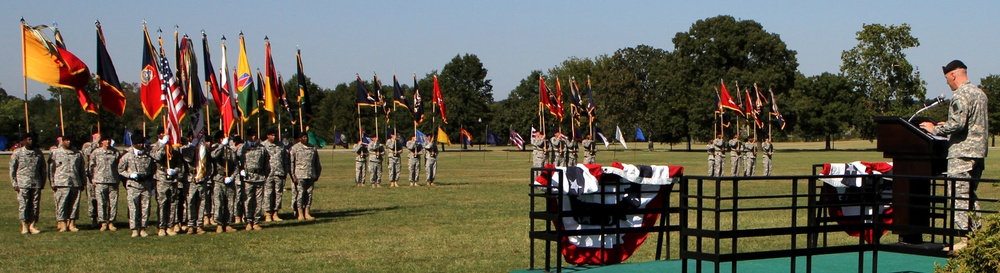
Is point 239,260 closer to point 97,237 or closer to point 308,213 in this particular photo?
point 97,237

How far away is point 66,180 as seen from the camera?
1792cm

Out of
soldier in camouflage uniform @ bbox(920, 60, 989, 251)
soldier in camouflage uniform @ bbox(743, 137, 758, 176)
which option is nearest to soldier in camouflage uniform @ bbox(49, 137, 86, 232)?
soldier in camouflage uniform @ bbox(920, 60, 989, 251)

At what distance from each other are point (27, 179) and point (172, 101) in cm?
310

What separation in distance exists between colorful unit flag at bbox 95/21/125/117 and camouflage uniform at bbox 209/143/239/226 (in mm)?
2113

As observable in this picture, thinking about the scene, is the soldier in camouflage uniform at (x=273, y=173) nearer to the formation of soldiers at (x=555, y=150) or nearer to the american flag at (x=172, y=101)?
the american flag at (x=172, y=101)

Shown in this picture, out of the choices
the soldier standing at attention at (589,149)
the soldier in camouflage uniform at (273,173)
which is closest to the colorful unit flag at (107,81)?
the soldier in camouflage uniform at (273,173)

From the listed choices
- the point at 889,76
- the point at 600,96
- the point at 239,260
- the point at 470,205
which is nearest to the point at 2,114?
the point at 600,96

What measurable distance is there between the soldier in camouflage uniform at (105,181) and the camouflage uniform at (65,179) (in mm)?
307

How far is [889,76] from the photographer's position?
84250 millimetres

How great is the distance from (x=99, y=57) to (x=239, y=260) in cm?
620

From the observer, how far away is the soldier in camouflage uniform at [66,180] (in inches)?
706

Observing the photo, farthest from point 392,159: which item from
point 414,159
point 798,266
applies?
point 798,266

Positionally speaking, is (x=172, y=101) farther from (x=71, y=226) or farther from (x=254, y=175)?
(x=71, y=226)

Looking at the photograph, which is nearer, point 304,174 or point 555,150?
point 304,174
